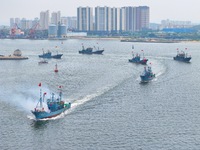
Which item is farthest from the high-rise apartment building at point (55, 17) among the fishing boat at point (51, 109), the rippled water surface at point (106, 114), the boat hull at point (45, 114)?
the boat hull at point (45, 114)

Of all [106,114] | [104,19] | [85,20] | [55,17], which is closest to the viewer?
[106,114]

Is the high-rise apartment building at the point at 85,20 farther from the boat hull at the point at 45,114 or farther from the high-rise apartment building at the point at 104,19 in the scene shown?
the boat hull at the point at 45,114

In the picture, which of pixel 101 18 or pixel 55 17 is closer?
pixel 101 18

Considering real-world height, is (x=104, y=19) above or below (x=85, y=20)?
above

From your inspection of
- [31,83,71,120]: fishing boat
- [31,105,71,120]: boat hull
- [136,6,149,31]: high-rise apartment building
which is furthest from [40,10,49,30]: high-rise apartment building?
[31,105,71,120]: boat hull

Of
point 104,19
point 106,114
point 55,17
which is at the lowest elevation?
point 106,114

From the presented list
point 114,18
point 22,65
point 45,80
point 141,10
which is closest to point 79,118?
point 45,80

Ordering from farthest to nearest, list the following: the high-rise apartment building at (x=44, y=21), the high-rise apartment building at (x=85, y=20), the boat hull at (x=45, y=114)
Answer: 1. the high-rise apartment building at (x=44, y=21)
2. the high-rise apartment building at (x=85, y=20)
3. the boat hull at (x=45, y=114)

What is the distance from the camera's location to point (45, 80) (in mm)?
36938

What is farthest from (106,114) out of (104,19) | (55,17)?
(55,17)

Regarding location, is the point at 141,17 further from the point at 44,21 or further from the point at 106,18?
the point at 44,21

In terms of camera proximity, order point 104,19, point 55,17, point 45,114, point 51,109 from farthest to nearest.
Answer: point 55,17 < point 104,19 < point 51,109 < point 45,114

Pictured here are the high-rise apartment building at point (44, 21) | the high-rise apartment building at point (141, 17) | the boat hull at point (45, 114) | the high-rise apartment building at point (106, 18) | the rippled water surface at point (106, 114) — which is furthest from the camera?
the high-rise apartment building at point (44, 21)

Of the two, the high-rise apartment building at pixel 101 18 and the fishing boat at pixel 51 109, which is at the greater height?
the high-rise apartment building at pixel 101 18
